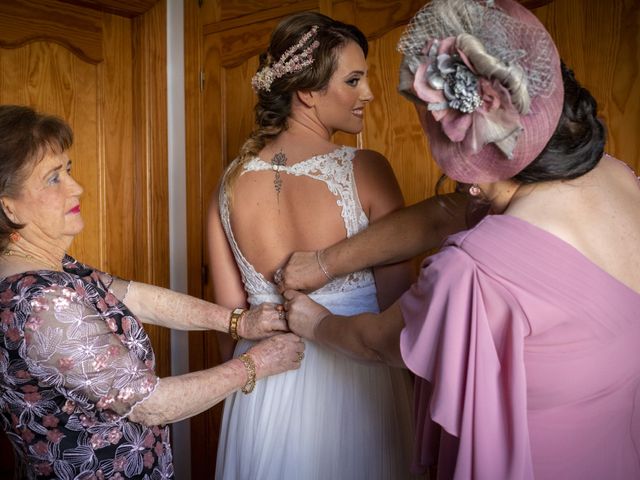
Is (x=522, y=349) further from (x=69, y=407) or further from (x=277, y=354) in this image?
(x=69, y=407)

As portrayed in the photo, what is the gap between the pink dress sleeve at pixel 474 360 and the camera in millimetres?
1025

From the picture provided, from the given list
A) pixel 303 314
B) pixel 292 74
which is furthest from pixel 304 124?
pixel 303 314

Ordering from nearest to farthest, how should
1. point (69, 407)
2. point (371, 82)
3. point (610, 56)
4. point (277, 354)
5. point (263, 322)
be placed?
point (69, 407) < point (277, 354) < point (263, 322) < point (610, 56) < point (371, 82)

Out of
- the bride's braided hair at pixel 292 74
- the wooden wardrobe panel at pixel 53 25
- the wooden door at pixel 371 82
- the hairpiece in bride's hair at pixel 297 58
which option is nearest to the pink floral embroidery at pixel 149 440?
the bride's braided hair at pixel 292 74

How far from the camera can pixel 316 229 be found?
1.63 meters

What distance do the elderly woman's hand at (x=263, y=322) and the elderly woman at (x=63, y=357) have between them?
0.14m

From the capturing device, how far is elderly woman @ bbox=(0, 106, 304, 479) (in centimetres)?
122

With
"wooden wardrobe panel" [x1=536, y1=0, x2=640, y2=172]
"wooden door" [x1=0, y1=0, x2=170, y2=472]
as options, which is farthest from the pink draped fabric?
"wooden door" [x1=0, y1=0, x2=170, y2=472]

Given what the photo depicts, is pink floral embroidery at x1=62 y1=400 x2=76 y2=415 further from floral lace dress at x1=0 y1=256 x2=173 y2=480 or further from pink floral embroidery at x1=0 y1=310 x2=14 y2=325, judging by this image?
pink floral embroidery at x1=0 y1=310 x2=14 y2=325

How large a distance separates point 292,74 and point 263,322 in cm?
62

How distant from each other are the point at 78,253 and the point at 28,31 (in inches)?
35.9

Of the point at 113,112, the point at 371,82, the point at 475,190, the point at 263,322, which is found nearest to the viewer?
the point at 475,190

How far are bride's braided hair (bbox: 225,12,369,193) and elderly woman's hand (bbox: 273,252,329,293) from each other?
27cm

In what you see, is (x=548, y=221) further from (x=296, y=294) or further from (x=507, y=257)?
(x=296, y=294)
